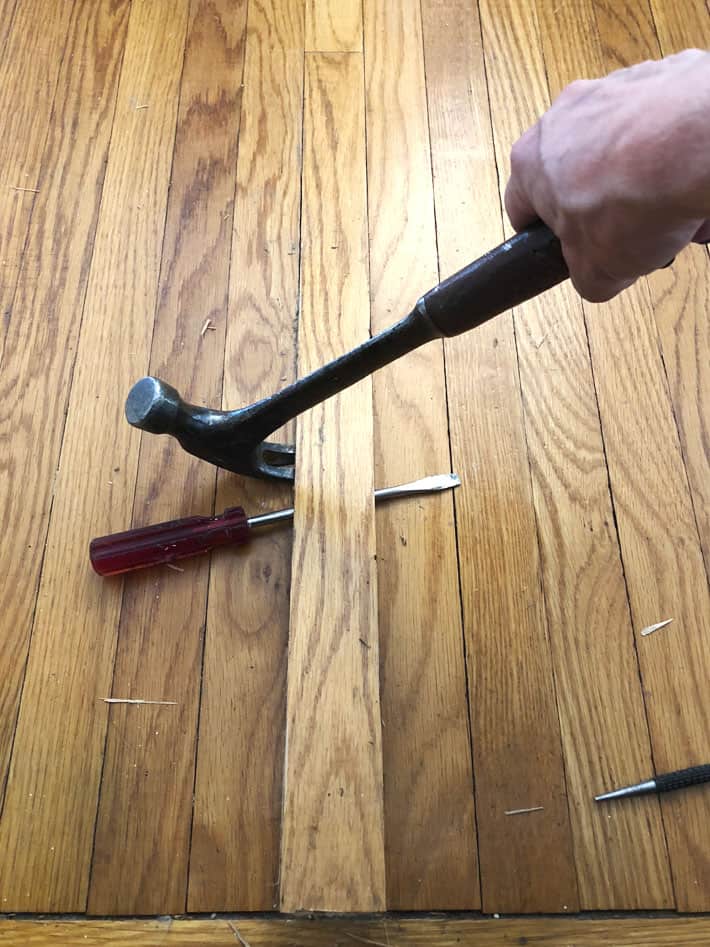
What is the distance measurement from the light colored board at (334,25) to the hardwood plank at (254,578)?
32 millimetres

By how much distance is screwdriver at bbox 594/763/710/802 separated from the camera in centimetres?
83

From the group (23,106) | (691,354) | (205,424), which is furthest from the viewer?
(23,106)

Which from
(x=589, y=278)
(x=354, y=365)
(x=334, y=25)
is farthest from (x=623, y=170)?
(x=334, y=25)

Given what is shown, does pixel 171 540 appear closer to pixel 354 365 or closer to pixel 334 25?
pixel 354 365

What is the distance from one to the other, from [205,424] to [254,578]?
20cm

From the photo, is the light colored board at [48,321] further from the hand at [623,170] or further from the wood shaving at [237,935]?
the hand at [623,170]

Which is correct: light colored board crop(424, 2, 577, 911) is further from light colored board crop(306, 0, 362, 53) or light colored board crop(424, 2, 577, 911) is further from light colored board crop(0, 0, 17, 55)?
light colored board crop(0, 0, 17, 55)

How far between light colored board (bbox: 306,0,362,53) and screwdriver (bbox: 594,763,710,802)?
1.21 m

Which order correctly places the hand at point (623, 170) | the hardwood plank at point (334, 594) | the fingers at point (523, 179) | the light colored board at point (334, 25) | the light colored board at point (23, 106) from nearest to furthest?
the hand at point (623, 170), the fingers at point (523, 179), the hardwood plank at point (334, 594), the light colored board at point (23, 106), the light colored board at point (334, 25)

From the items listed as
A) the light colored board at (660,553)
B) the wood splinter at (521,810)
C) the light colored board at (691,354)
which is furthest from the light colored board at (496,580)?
the light colored board at (691,354)

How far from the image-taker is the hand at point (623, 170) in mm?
527

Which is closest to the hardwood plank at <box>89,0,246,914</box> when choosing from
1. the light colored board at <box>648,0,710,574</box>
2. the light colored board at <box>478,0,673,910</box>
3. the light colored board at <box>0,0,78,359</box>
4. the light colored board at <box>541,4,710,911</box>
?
the light colored board at <box>0,0,78,359</box>

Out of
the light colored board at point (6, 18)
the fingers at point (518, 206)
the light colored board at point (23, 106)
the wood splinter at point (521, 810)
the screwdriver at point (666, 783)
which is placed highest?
the light colored board at point (6, 18)

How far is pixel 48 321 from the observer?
108cm
